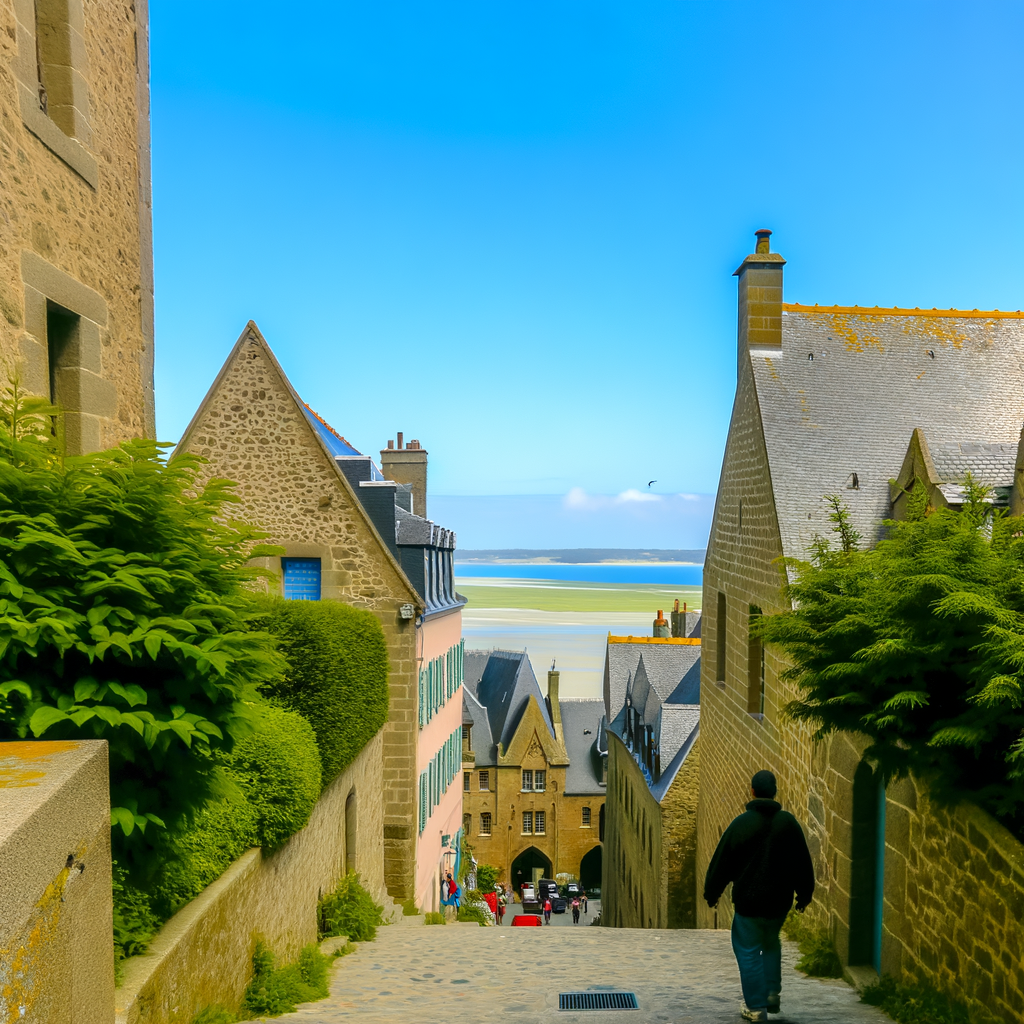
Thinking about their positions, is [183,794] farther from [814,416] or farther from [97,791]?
[814,416]

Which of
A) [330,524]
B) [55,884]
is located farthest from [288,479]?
[55,884]

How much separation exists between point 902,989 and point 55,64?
975 centimetres

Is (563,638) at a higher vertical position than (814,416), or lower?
lower

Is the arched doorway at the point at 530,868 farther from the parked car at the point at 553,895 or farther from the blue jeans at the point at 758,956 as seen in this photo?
the blue jeans at the point at 758,956

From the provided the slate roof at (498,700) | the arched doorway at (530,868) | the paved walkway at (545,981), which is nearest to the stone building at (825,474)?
the paved walkway at (545,981)

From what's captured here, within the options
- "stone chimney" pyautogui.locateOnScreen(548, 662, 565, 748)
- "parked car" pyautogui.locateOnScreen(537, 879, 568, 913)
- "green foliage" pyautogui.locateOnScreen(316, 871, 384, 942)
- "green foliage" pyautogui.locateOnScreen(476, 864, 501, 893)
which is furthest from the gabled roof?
"stone chimney" pyautogui.locateOnScreen(548, 662, 565, 748)

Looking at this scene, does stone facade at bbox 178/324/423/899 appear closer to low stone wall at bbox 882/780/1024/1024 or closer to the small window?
the small window

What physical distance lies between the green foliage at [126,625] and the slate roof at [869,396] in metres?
9.04

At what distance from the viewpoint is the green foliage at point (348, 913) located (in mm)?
10844

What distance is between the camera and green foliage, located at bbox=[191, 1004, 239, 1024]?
5.85 m

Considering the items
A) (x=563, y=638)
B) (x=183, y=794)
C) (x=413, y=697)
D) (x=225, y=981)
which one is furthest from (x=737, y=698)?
(x=563, y=638)

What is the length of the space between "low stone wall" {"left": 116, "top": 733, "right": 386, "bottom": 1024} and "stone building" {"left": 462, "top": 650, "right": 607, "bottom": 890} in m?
35.6

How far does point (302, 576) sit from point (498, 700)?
36.4 m

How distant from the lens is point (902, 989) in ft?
22.6
